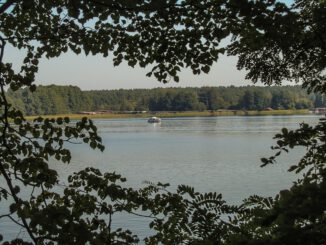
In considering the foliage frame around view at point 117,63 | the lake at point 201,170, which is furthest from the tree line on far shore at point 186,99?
the foliage frame around view at point 117,63

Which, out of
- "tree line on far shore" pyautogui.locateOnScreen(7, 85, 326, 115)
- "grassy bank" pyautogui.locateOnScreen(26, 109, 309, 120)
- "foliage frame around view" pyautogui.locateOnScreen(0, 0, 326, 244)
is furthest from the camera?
"grassy bank" pyautogui.locateOnScreen(26, 109, 309, 120)

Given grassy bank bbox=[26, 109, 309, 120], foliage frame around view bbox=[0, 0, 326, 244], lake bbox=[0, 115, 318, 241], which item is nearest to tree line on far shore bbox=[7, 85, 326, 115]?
grassy bank bbox=[26, 109, 309, 120]

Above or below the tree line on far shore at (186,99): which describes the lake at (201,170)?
below

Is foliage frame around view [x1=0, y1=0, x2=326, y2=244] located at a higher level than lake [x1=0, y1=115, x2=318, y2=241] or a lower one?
higher

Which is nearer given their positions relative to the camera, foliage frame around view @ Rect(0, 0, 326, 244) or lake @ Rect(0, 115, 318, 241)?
foliage frame around view @ Rect(0, 0, 326, 244)

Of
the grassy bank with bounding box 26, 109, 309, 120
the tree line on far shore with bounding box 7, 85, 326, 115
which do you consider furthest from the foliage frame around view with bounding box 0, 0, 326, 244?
the grassy bank with bounding box 26, 109, 309, 120

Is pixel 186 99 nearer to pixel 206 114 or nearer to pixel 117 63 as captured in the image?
pixel 206 114

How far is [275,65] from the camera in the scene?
21.9 ft

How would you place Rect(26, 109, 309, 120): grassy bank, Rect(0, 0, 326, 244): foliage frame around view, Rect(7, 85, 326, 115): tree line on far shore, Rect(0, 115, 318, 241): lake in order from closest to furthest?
Rect(0, 0, 326, 244): foliage frame around view, Rect(0, 115, 318, 241): lake, Rect(7, 85, 326, 115): tree line on far shore, Rect(26, 109, 309, 120): grassy bank

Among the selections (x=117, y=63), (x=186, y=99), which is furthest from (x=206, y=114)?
(x=117, y=63)

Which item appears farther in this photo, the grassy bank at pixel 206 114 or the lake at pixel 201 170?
the grassy bank at pixel 206 114

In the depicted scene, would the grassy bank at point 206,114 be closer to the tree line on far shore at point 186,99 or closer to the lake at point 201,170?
the tree line on far shore at point 186,99

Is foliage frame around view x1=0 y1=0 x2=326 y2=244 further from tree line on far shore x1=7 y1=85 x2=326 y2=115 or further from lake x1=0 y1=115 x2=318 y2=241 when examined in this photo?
tree line on far shore x1=7 y1=85 x2=326 y2=115

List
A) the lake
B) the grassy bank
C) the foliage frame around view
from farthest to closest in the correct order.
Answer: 1. the grassy bank
2. the lake
3. the foliage frame around view
